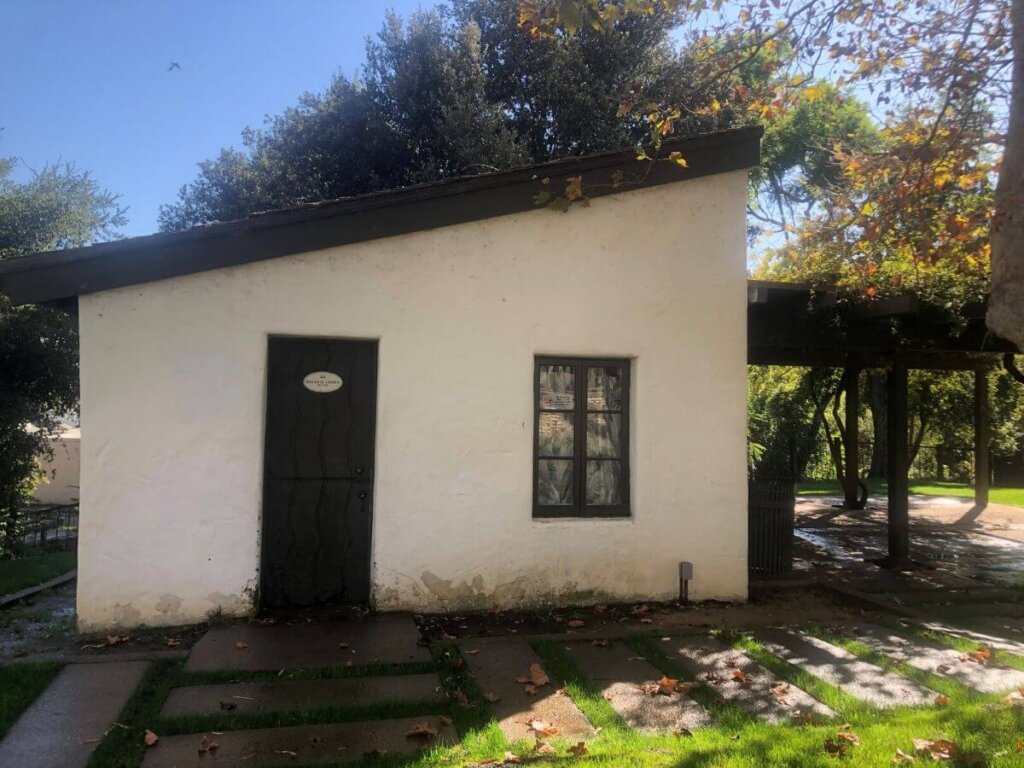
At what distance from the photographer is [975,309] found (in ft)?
26.6

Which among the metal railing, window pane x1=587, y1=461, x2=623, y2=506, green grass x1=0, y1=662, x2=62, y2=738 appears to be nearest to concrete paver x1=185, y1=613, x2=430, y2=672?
green grass x1=0, y1=662, x2=62, y2=738

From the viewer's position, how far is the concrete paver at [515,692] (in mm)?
3994

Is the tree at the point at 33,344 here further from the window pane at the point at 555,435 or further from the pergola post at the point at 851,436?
the pergola post at the point at 851,436

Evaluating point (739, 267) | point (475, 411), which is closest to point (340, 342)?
point (475, 411)

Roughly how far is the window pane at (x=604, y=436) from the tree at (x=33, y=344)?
1015 cm

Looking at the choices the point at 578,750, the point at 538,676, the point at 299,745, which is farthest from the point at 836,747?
the point at 299,745

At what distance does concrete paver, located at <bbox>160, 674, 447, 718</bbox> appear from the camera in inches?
161

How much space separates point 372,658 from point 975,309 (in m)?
7.53

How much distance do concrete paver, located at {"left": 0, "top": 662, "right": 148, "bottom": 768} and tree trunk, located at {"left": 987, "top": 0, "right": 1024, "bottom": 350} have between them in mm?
5247

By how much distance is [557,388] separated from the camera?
6.56 m

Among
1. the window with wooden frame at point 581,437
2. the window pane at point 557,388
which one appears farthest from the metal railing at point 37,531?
the window pane at point 557,388

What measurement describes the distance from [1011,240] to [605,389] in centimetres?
348

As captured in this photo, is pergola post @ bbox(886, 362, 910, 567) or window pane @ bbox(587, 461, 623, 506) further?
pergola post @ bbox(886, 362, 910, 567)

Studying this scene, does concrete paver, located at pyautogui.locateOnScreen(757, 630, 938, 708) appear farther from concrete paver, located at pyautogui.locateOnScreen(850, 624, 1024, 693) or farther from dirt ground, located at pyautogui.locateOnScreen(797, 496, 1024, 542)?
dirt ground, located at pyautogui.locateOnScreen(797, 496, 1024, 542)
